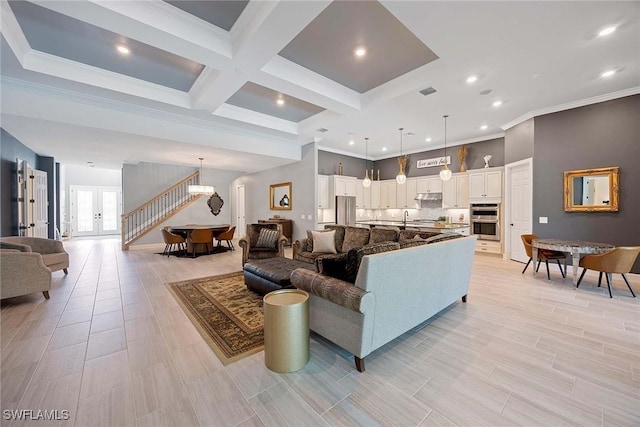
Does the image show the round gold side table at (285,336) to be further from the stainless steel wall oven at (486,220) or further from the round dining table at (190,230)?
the stainless steel wall oven at (486,220)

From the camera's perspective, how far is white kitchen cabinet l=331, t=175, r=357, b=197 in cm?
780

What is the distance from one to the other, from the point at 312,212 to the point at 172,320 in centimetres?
459

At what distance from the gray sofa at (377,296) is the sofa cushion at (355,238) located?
5.84 ft

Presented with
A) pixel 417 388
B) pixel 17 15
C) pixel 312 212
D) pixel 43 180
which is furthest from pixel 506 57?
pixel 43 180

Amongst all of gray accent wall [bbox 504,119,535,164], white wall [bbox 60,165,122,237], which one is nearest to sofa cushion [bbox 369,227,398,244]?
gray accent wall [bbox 504,119,535,164]

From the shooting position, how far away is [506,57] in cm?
324

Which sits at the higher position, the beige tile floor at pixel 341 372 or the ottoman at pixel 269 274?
the ottoman at pixel 269 274

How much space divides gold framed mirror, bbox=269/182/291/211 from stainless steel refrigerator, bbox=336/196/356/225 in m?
1.56

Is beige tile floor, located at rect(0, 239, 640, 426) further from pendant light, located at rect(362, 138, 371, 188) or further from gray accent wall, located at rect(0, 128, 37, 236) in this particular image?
pendant light, located at rect(362, 138, 371, 188)

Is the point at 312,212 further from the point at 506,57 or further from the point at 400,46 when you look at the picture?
the point at 506,57

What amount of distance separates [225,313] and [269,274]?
678 mm

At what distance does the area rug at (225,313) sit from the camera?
2.36 meters

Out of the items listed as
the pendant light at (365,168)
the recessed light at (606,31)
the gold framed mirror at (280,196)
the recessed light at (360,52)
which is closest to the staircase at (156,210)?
the gold framed mirror at (280,196)

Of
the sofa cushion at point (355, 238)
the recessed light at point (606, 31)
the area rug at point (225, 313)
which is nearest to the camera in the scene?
the area rug at point (225, 313)
